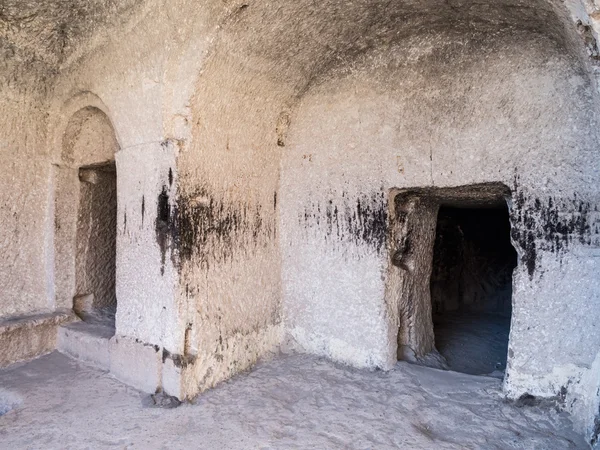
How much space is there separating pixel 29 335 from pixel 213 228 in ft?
6.88

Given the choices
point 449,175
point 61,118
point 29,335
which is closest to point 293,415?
point 449,175

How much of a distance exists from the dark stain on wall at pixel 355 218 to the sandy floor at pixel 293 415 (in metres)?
1.07

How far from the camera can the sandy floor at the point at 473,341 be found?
416 cm

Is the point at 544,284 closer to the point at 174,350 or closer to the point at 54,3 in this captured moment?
the point at 174,350

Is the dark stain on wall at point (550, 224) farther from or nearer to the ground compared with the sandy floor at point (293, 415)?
farther from the ground

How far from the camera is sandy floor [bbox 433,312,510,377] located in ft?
13.7

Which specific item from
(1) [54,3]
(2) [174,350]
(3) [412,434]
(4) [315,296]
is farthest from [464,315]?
(1) [54,3]

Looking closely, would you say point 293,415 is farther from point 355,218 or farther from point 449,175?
point 449,175

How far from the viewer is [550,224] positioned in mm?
2715

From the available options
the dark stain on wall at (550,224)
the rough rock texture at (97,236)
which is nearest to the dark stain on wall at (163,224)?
the rough rock texture at (97,236)

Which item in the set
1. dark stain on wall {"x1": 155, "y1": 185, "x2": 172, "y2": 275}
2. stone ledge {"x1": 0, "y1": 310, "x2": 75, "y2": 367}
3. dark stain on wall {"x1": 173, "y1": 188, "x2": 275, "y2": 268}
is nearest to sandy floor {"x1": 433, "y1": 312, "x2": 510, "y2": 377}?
dark stain on wall {"x1": 173, "y1": 188, "x2": 275, "y2": 268}

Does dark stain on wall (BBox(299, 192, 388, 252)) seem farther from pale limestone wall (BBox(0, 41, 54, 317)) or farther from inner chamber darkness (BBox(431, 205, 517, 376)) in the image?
inner chamber darkness (BBox(431, 205, 517, 376))

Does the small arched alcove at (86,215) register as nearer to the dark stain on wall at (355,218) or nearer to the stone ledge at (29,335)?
the stone ledge at (29,335)

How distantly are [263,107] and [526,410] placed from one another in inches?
116
